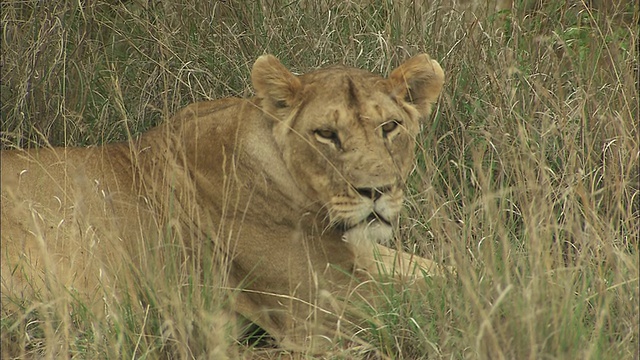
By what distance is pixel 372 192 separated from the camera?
3.95 metres

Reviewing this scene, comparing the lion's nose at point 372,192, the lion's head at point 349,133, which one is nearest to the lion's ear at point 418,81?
A: the lion's head at point 349,133

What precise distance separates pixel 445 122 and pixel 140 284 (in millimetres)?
2151

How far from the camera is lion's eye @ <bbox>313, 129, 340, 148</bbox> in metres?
4.10

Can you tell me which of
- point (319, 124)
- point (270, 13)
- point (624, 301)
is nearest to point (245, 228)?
point (319, 124)

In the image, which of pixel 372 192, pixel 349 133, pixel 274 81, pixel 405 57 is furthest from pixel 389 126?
pixel 405 57

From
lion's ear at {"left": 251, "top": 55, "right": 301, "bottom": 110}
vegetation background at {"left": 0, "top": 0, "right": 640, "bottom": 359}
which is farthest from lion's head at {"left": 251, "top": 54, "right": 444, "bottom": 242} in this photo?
vegetation background at {"left": 0, "top": 0, "right": 640, "bottom": 359}

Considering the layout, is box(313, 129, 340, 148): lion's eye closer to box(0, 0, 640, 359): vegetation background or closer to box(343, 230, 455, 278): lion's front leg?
box(343, 230, 455, 278): lion's front leg

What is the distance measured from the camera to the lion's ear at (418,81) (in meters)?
4.33

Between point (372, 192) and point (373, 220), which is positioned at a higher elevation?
point (372, 192)

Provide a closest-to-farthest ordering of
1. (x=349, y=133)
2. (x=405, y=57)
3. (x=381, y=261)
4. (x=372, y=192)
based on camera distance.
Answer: (x=372, y=192)
(x=349, y=133)
(x=381, y=261)
(x=405, y=57)

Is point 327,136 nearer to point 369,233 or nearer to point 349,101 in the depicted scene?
point 349,101

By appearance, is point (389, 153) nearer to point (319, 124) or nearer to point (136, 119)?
point (319, 124)

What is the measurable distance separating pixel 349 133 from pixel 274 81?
375mm

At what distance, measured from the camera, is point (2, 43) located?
18.4ft
